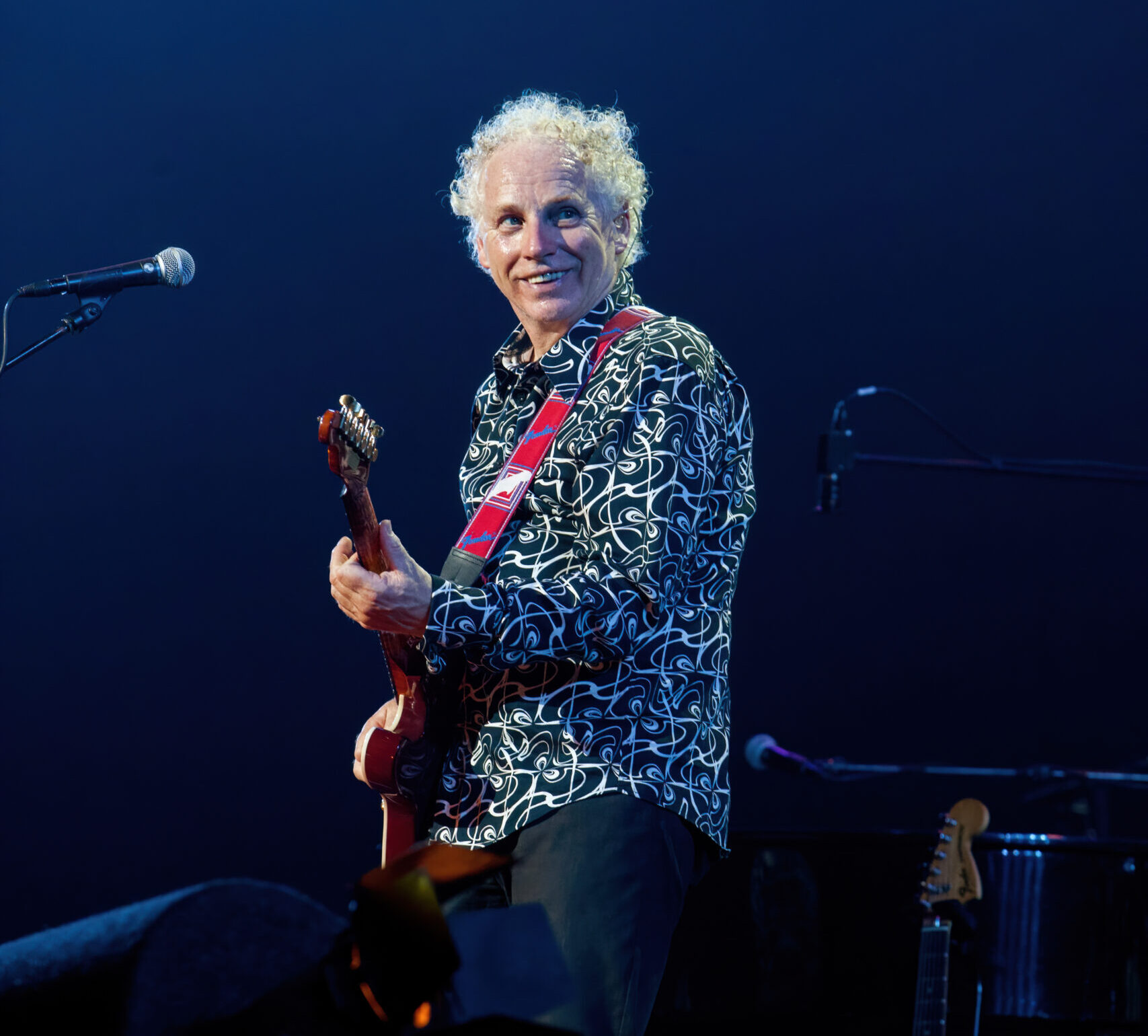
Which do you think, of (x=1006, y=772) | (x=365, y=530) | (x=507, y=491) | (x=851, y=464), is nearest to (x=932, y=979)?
(x=1006, y=772)

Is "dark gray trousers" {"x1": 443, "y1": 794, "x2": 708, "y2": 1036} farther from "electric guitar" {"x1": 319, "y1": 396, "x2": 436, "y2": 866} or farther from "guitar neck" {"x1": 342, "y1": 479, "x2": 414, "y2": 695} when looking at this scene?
"guitar neck" {"x1": 342, "y1": 479, "x2": 414, "y2": 695}

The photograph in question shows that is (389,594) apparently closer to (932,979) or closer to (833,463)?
(932,979)

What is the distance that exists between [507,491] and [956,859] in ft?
6.49

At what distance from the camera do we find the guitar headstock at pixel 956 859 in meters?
3.11

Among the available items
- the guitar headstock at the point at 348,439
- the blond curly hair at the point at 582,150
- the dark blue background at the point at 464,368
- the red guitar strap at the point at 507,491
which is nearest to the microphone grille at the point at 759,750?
the dark blue background at the point at 464,368

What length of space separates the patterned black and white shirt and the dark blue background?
2.58 m

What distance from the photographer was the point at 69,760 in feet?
13.3

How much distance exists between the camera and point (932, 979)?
3045mm

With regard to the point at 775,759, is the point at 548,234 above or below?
above

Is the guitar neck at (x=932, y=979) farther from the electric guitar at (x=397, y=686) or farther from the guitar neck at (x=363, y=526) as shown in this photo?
the guitar neck at (x=363, y=526)

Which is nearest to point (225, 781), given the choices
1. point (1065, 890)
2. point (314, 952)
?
point (1065, 890)

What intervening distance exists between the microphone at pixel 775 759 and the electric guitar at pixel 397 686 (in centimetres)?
204

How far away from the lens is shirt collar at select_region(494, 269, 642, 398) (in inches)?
73.2

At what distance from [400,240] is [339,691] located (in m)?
1.61
